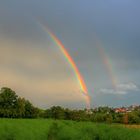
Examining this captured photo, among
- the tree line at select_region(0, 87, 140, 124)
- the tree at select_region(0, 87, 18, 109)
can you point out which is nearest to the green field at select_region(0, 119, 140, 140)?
the tree line at select_region(0, 87, 140, 124)

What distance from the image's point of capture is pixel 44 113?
8431 centimetres

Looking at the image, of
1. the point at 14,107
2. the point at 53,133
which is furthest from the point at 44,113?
the point at 53,133

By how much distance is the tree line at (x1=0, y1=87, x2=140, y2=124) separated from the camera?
249 ft

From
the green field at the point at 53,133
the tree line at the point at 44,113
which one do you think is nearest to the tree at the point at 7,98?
the tree line at the point at 44,113

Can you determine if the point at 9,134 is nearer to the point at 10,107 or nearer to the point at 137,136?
the point at 137,136

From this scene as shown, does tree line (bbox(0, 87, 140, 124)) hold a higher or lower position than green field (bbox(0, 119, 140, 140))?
higher

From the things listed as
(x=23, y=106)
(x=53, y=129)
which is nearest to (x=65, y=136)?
(x=53, y=129)

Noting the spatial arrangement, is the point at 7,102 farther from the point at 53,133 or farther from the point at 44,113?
the point at 53,133

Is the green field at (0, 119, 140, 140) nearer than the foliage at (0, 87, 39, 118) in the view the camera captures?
Yes

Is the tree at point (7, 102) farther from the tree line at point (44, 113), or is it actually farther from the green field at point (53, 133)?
the green field at point (53, 133)

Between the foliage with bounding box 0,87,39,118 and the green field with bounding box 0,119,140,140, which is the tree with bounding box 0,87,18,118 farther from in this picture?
the green field with bounding box 0,119,140,140

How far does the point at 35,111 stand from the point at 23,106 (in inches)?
114

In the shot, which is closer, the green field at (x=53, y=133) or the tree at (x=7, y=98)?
the green field at (x=53, y=133)

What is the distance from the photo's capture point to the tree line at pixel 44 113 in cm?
7588
